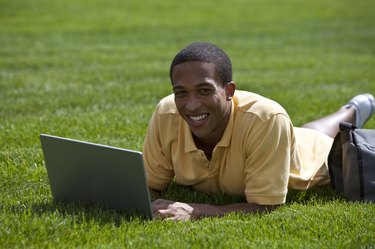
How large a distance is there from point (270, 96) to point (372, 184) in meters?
3.98

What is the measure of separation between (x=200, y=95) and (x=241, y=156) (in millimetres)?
526

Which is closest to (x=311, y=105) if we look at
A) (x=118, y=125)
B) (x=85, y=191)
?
(x=118, y=125)

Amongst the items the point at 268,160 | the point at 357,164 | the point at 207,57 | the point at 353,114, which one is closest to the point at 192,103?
the point at 207,57

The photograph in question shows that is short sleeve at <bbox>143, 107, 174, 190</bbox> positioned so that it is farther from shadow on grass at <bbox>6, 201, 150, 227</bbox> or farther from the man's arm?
shadow on grass at <bbox>6, 201, 150, 227</bbox>

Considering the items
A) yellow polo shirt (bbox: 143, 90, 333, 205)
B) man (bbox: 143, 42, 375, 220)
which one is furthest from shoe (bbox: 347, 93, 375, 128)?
man (bbox: 143, 42, 375, 220)

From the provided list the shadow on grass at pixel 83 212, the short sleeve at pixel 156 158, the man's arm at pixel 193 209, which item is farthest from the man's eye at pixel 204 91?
the shadow on grass at pixel 83 212

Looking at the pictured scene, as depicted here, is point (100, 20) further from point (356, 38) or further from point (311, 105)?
point (311, 105)

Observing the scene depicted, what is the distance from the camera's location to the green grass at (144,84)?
158 inches

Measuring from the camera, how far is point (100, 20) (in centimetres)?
1809

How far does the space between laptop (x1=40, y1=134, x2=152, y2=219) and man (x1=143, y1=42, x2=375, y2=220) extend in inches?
8.9

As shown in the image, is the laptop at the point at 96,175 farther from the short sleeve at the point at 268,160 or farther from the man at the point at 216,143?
the short sleeve at the point at 268,160

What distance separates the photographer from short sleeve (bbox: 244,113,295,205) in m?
4.41

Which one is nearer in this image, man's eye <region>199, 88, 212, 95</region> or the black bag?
man's eye <region>199, 88, 212, 95</region>

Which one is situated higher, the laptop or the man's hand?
the laptop
